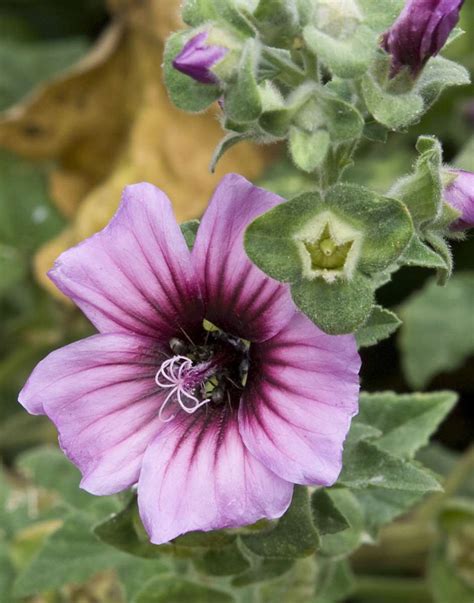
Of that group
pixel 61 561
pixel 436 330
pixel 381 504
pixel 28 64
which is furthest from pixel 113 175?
pixel 381 504

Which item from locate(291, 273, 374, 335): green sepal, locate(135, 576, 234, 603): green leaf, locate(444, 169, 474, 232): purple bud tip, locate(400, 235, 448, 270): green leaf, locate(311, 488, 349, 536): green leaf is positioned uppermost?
locate(444, 169, 474, 232): purple bud tip

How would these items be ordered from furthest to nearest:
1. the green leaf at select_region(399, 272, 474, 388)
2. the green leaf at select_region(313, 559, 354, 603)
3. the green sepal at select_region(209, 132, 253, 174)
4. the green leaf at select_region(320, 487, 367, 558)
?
the green leaf at select_region(399, 272, 474, 388) → the green leaf at select_region(313, 559, 354, 603) → the green leaf at select_region(320, 487, 367, 558) → the green sepal at select_region(209, 132, 253, 174)

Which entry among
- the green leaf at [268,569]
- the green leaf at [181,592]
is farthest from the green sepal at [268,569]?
the green leaf at [181,592]

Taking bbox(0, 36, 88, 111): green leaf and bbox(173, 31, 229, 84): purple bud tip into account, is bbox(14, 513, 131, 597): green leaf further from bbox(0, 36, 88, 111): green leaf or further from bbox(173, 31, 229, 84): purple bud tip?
bbox(0, 36, 88, 111): green leaf

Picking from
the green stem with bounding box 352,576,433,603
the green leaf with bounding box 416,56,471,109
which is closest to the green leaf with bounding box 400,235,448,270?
the green leaf with bounding box 416,56,471,109

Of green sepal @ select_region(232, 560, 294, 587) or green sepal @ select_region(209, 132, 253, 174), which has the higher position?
green sepal @ select_region(209, 132, 253, 174)

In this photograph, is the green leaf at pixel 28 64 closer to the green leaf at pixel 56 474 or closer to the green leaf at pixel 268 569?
the green leaf at pixel 56 474

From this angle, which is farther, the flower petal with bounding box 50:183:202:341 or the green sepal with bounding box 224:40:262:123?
the flower petal with bounding box 50:183:202:341
